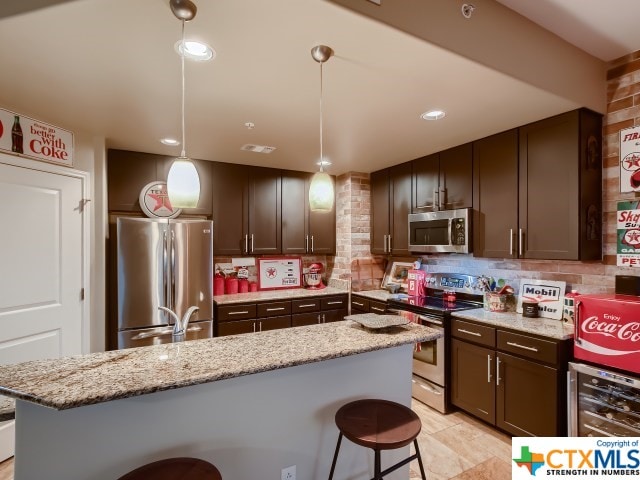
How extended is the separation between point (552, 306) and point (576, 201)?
85 centimetres

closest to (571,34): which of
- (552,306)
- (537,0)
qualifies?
(537,0)

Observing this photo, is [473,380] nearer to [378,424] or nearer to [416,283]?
[416,283]

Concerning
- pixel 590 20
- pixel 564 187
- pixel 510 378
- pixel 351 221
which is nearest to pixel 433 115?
pixel 590 20

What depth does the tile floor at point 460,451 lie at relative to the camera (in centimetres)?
209

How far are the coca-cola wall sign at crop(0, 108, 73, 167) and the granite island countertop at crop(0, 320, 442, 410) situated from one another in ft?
5.67

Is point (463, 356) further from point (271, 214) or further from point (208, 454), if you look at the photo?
point (271, 214)

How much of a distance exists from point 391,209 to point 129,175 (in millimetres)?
2795

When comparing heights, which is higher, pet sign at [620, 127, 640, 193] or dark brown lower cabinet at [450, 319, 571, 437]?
pet sign at [620, 127, 640, 193]

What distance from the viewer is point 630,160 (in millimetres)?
2150

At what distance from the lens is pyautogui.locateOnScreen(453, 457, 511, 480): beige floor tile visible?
204 centimetres

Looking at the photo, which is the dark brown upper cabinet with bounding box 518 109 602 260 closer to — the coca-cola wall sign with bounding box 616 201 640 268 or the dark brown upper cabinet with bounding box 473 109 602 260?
the dark brown upper cabinet with bounding box 473 109 602 260

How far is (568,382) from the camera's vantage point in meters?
2.04

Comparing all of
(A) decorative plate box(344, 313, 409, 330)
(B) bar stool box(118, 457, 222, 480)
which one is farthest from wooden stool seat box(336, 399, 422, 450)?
(B) bar stool box(118, 457, 222, 480)

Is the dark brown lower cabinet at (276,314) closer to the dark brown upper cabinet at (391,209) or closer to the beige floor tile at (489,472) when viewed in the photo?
the dark brown upper cabinet at (391,209)
